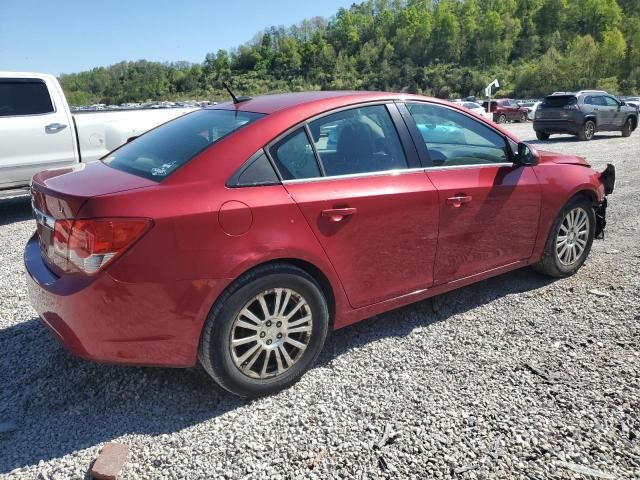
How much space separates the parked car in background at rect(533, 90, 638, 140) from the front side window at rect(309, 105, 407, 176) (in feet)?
A: 51.7

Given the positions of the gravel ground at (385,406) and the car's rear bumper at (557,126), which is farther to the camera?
the car's rear bumper at (557,126)

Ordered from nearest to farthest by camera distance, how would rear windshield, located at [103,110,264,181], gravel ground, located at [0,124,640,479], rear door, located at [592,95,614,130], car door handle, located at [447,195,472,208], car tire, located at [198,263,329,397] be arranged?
gravel ground, located at [0,124,640,479]
car tire, located at [198,263,329,397]
rear windshield, located at [103,110,264,181]
car door handle, located at [447,195,472,208]
rear door, located at [592,95,614,130]

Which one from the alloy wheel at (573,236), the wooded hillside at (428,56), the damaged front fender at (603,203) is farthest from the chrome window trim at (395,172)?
the wooded hillside at (428,56)

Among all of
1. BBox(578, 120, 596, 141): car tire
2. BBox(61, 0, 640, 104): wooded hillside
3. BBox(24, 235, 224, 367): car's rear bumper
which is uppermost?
BBox(61, 0, 640, 104): wooded hillside

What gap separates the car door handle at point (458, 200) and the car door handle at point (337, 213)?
0.80 meters

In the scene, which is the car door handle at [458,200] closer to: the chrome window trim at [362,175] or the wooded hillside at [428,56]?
the chrome window trim at [362,175]

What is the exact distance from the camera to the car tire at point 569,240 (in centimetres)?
418

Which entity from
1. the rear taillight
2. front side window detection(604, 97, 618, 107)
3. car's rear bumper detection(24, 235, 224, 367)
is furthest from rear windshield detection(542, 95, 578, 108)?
the rear taillight

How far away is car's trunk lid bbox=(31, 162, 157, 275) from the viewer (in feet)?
8.09

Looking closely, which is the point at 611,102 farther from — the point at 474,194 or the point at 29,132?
the point at 29,132

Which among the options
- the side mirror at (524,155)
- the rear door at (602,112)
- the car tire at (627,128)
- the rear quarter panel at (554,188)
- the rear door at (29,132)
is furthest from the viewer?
the car tire at (627,128)

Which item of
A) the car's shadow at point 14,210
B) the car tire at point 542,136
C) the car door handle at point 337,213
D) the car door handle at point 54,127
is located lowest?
the car's shadow at point 14,210

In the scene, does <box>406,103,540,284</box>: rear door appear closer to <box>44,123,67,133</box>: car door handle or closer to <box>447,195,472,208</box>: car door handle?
<box>447,195,472,208</box>: car door handle

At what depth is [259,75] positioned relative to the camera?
481ft
